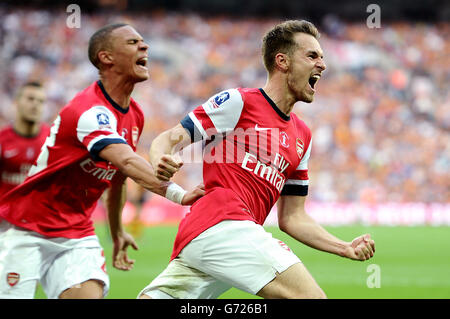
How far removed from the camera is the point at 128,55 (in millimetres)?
4609

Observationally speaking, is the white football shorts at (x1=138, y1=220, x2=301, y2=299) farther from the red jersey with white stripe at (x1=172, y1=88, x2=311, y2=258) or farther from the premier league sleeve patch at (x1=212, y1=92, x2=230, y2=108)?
the premier league sleeve patch at (x1=212, y1=92, x2=230, y2=108)

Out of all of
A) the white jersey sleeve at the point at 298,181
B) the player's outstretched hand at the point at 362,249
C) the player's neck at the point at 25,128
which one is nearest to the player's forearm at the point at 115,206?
the white jersey sleeve at the point at 298,181

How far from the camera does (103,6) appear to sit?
3006cm

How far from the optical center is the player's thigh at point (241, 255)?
3.53m

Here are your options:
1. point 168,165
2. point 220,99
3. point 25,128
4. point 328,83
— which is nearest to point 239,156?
point 220,99

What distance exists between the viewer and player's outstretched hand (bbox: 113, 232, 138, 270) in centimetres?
517

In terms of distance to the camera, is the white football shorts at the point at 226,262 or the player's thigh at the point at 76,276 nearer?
the white football shorts at the point at 226,262

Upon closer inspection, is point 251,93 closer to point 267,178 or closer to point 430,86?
point 267,178

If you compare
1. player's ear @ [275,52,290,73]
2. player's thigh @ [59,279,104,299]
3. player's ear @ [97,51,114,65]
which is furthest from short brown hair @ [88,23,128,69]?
player's thigh @ [59,279,104,299]

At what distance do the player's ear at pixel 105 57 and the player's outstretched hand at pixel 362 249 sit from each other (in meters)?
2.25

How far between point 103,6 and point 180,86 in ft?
23.3

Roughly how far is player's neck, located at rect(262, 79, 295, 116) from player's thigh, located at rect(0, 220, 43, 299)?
2080 millimetres

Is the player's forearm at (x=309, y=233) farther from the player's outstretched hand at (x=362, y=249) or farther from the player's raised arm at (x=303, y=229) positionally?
Result: the player's outstretched hand at (x=362, y=249)

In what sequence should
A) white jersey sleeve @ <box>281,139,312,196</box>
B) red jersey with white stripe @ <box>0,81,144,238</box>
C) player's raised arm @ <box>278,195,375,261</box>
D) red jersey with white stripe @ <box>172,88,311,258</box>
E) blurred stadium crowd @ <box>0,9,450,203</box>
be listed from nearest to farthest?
red jersey with white stripe @ <box>172,88,311,258</box>
player's raised arm @ <box>278,195,375,261</box>
white jersey sleeve @ <box>281,139,312,196</box>
red jersey with white stripe @ <box>0,81,144,238</box>
blurred stadium crowd @ <box>0,9,450,203</box>
